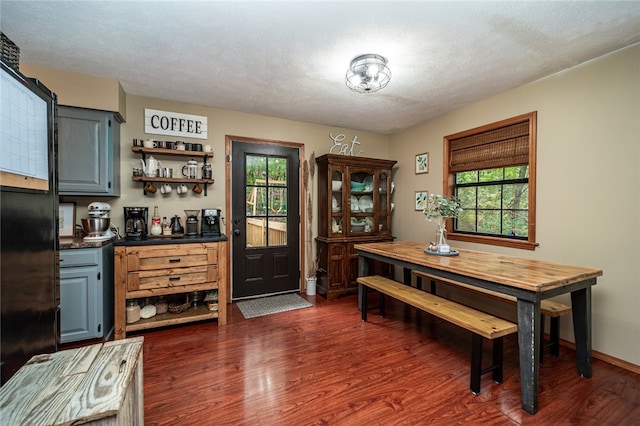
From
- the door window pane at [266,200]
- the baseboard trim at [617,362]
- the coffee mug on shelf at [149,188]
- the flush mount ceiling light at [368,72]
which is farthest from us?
the door window pane at [266,200]

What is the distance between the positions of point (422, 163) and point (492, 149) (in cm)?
99

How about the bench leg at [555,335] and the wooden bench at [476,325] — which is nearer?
the wooden bench at [476,325]

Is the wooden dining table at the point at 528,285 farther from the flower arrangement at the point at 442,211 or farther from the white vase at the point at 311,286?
the white vase at the point at 311,286

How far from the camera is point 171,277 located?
2.74m

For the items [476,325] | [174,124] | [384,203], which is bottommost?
[476,325]

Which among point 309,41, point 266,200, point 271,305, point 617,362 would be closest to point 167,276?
point 271,305

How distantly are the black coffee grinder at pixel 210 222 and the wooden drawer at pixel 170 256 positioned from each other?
1.00ft

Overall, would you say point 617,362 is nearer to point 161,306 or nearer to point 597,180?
point 597,180

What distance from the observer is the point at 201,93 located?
3045 millimetres

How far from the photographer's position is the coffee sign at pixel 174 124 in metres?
3.20

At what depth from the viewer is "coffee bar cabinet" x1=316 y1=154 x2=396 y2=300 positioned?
3.85 meters

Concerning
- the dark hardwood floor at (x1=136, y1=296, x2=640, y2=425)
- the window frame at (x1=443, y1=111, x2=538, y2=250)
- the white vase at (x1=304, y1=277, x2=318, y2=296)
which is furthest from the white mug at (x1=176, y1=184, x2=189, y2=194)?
the window frame at (x1=443, y1=111, x2=538, y2=250)

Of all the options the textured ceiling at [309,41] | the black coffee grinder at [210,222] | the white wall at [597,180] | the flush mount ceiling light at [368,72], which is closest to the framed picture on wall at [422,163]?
the textured ceiling at [309,41]

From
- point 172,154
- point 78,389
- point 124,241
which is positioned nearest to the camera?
point 78,389
